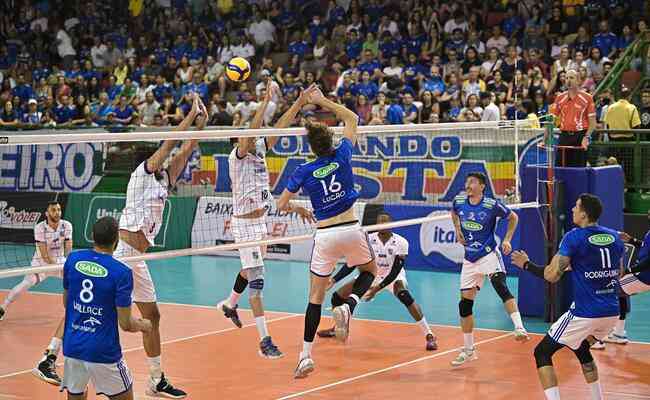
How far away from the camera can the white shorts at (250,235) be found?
477 inches

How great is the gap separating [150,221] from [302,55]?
18646 millimetres

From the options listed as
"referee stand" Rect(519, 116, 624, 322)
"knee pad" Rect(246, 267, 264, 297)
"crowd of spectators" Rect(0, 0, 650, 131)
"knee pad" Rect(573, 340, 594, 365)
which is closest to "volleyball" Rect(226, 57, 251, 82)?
"knee pad" Rect(246, 267, 264, 297)

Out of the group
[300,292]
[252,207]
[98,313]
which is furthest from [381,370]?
[300,292]

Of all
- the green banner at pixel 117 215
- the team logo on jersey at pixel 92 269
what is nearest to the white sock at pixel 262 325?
the team logo on jersey at pixel 92 269

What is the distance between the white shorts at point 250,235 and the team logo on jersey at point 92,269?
4.44 metres

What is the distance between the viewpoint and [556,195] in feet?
47.4

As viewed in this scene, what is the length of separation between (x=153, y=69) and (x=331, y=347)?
61.1ft

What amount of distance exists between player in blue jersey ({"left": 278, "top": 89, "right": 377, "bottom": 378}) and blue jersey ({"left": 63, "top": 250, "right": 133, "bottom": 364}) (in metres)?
2.60

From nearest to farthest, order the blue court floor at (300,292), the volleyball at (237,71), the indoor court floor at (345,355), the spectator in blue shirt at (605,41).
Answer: the indoor court floor at (345,355)
the volleyball at (237,71)
the blue court floor at (300,292)
the spectator in blue shirt at (605,41)

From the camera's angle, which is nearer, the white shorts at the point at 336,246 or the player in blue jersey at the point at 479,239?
the white shorts at the point at 336,246

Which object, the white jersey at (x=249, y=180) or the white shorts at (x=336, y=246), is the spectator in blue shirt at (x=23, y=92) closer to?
the white jersey at (x=249, y=180)

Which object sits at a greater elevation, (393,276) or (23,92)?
(23,92)

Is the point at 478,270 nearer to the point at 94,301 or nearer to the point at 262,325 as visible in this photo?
the point at 262,325

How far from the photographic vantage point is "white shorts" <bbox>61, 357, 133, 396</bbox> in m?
7.85
